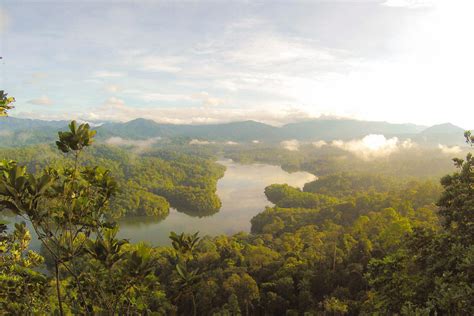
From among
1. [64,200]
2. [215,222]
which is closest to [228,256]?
[215,222]

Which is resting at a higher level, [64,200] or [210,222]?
[64,200]

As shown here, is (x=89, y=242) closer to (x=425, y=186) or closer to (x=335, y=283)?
(x=335, y=283)

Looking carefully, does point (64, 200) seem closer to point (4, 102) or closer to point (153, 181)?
point (4, 102)

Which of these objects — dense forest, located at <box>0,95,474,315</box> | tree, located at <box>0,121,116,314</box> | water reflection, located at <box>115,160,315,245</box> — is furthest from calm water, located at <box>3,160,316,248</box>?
tree, located at <box>0,121,116,314</box>

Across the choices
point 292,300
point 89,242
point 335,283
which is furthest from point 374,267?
point 335,283

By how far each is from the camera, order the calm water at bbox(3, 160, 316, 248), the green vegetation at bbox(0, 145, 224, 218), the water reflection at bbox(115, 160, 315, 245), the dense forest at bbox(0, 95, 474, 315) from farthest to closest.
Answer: the green vegetation at bbox(0, 145, 224, 218), the water reflection at bbox(115, 160, 315, 245), the calm water at bbox(3, 160, 316, 248), the dense forest at bbox(0, 95, 474, 315)

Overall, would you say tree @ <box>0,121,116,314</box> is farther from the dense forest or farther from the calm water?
the calm water

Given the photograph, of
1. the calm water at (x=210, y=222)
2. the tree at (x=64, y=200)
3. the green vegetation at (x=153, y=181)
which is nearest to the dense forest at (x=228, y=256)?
the tree at (x=64, y=200)

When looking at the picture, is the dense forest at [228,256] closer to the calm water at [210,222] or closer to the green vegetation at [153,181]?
the green vegetation at [153,181]

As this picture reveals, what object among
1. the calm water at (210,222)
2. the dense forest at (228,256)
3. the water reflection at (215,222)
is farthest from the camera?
the water reflection at (215,222)
